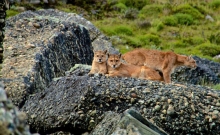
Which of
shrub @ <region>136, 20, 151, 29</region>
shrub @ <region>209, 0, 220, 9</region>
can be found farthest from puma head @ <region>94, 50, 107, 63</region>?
shrub @ <region>209, 0, 220, 9</region>

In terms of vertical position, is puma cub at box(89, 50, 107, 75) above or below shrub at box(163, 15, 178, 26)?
above

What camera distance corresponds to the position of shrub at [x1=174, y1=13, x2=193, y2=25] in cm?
2942

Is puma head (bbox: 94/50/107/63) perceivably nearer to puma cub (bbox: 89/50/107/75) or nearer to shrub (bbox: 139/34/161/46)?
puma cub (bbox: 89/50/107/75)

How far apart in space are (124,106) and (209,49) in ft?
60.7

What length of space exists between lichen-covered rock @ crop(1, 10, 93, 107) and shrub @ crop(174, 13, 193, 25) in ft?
49.9

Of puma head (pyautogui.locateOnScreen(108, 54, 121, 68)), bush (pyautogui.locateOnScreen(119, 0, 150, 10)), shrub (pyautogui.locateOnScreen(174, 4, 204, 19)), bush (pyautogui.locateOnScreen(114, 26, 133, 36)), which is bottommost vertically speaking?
bush (pyautogui.locateOnScreen(114, 26, 133, 36))

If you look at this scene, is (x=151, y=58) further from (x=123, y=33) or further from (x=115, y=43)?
(x=123, y=33)

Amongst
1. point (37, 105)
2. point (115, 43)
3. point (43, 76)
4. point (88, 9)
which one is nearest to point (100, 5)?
point (88, 9)

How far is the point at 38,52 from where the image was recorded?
12070mm

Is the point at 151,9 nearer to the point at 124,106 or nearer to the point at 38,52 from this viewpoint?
the point at 38,52

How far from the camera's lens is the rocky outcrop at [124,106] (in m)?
7.69

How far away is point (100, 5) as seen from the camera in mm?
30984

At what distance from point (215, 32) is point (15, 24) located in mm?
16184

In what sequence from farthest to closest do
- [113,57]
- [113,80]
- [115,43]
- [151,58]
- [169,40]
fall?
[169,40], [115,43], [151,58], [113,57], [113,80]
